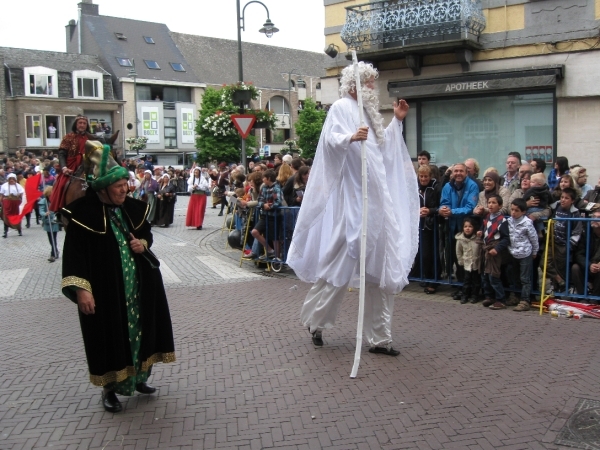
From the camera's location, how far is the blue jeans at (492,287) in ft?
26.2

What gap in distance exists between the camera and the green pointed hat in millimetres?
4562

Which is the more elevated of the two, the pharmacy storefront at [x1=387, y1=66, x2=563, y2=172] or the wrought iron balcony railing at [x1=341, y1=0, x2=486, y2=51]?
the wrought iron balcony railing at [x1=341, y1=0, x2=486, y2=51]

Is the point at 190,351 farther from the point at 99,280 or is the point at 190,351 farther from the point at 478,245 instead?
the point at 478,245

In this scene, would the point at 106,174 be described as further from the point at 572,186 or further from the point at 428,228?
the point at 572,186

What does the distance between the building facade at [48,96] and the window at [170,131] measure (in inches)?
195

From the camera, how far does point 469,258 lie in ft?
27.2

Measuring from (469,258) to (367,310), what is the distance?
274 centimetres

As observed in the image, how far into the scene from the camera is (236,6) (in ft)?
59.6

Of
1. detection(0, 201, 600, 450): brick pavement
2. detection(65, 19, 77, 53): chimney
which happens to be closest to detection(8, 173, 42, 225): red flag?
detection(0, 201, 600, 450): brick pavement

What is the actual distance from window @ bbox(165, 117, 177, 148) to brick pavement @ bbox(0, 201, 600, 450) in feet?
173

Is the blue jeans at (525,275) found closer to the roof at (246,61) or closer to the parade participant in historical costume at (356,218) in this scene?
the parade participant in historical costume at (356,218)

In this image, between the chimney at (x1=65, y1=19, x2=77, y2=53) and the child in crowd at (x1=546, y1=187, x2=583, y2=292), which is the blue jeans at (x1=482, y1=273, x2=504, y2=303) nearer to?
the child in crowd at (x1=546, y1=187, x2=583, y2=292)

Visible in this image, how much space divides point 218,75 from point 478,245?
56925 mm

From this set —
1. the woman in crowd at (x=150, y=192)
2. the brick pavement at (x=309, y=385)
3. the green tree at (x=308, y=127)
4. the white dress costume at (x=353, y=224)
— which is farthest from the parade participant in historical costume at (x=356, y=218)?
the green tree at (x=308, y=127)
